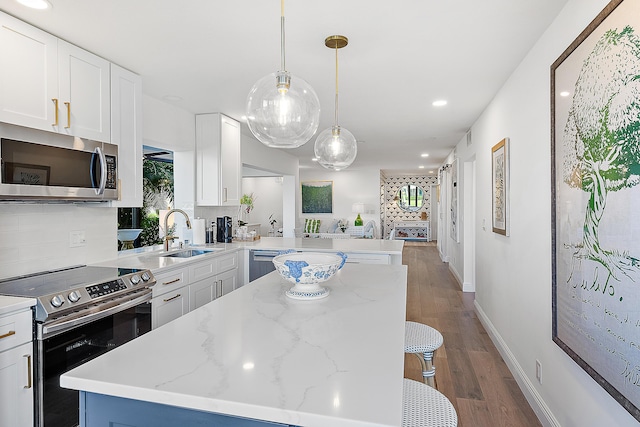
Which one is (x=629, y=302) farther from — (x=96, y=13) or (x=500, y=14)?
(x=96, y=13)

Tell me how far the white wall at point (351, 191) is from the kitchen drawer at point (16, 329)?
8.96 meters

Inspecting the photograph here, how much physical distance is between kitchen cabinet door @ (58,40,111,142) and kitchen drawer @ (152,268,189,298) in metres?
1.07

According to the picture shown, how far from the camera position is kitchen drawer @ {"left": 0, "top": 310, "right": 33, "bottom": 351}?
5.40 feet

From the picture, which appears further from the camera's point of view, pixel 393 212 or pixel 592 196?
pixel 393 212

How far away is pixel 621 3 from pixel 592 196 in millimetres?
741

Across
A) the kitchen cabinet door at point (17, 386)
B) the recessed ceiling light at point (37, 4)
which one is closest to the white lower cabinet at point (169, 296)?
the kitchen cabinet door at point (17, 386)

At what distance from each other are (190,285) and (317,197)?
8.17 metres

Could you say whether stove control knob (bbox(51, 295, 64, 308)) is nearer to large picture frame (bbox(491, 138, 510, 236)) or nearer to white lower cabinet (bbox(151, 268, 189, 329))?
white lower cabinet (bbox(151, 268, 189, 329))

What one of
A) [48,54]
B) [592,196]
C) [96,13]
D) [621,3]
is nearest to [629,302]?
[592,196]

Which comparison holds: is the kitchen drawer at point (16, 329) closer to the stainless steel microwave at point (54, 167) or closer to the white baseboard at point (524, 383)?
the stainless steel microwave at point (54, 167)

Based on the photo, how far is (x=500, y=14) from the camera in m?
2.10

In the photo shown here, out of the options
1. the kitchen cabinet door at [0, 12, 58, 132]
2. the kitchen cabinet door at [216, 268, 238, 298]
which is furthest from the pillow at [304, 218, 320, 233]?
the kitchen cabinet door at [0, 12, 58, 132]

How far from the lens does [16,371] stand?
1.71 metres

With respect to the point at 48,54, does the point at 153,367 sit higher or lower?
lower
